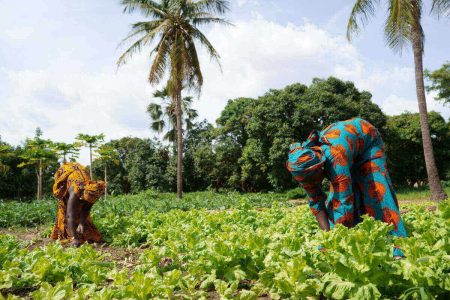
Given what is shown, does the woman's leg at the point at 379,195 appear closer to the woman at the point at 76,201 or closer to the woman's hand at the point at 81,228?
the woman at the point at 76,201

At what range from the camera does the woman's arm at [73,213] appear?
5617 mm

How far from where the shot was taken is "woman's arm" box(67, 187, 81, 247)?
5617 millimetres

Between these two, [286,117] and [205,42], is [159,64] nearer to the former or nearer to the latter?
[205,42]

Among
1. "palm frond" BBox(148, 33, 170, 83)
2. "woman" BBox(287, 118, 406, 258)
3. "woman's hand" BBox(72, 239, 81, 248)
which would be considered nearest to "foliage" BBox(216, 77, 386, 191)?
"palm frond" BBox(148, 33, 170, 83)

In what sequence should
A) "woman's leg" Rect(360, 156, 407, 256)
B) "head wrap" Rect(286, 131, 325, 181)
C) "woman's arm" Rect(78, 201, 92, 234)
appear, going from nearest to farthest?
"head wrap" Rect(286, 131, 325, 181) < "woman's leg" Rect(360, 156, 407, 256) < "woman's arm" Rect(78, 201, 92, 234)

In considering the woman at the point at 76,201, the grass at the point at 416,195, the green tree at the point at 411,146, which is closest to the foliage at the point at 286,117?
the green tree at the point at 411,146

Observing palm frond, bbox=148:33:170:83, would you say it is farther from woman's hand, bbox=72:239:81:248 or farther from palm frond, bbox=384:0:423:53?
woman's hand, bbox=72:239:81:248

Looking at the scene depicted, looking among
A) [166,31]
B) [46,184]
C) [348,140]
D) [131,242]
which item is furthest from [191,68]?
[46,184]

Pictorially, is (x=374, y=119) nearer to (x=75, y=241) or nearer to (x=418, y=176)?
(x=418, y=176)

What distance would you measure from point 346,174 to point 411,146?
25.4m

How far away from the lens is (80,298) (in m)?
2.90

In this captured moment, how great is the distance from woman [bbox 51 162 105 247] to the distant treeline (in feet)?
49.4

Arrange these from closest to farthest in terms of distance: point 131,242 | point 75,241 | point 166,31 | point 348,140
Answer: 1. point 348,140
2. point 75,241
3. point 131,242
4. point 166,31

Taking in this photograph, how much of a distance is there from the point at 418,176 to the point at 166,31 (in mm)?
19086
